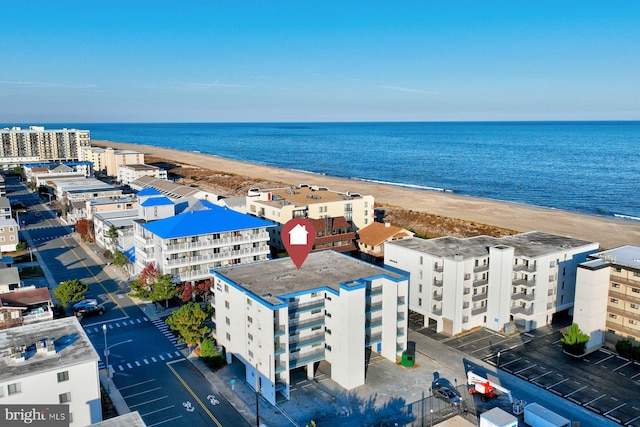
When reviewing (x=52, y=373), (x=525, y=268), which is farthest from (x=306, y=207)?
(x=52, y=373)

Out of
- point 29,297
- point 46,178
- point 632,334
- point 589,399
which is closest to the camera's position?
point 589,399

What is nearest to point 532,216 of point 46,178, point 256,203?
point 256,203

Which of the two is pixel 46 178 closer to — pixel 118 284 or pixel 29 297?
pixel 118 284

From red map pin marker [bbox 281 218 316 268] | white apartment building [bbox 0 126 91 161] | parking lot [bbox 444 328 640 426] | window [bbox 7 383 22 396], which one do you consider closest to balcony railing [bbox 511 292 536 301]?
parking lot [bbox 444 328 640 426]

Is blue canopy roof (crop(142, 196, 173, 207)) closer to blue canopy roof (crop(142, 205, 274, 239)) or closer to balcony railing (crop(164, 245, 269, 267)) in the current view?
blue canopy roof (crop(142, 205, 274, 239))

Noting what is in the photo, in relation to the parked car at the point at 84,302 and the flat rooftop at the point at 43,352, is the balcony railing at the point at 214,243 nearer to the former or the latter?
the parked car at the point at 84,302
